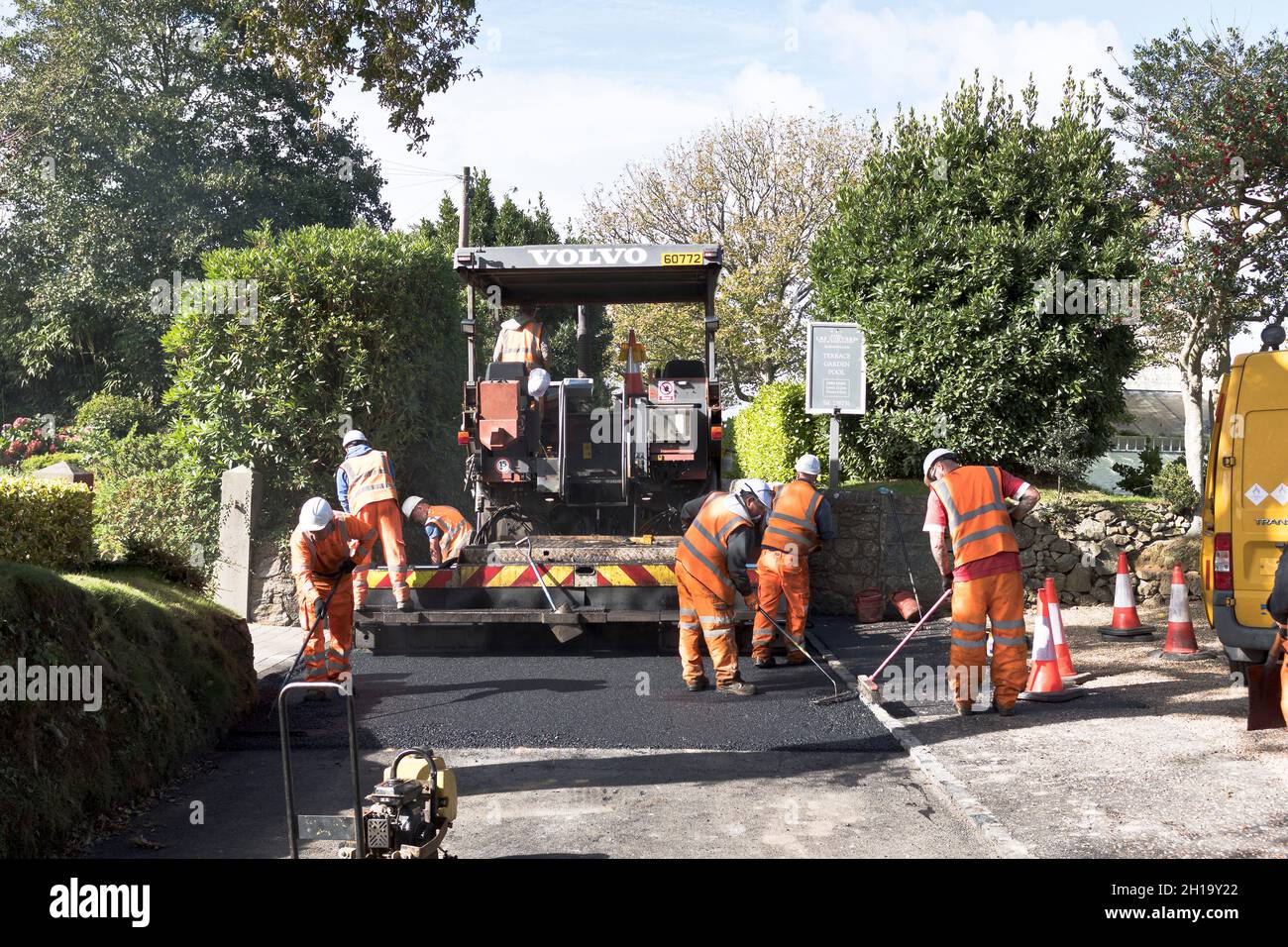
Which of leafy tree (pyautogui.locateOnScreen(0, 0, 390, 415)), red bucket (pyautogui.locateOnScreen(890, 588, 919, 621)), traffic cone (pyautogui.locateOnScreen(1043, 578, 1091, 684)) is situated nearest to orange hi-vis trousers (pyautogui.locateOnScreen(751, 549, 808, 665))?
traffic cone (pyautogui.locateOnScreen(1043, 578, 1091, 684))

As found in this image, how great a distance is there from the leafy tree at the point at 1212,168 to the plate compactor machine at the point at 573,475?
7807 mm

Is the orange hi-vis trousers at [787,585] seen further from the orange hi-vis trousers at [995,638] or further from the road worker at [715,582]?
the orange hi-vis trousers at [995,638]

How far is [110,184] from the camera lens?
21.1 meters

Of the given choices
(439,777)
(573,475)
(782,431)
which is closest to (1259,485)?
(573,475)

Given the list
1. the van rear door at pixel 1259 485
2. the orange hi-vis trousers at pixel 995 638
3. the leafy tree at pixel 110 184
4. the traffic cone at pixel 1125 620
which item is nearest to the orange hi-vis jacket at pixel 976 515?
the orange hi-vis trousers at pixel 995 638

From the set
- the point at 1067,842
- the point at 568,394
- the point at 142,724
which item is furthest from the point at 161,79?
the point at 1067,842

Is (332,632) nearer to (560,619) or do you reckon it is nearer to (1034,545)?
(560,619)

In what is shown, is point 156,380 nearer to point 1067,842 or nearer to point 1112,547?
point 1112,547

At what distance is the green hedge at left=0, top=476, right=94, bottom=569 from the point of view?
7.01 meters

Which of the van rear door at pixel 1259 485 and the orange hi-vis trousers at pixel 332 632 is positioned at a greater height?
the van rear door at pixel 1259 485

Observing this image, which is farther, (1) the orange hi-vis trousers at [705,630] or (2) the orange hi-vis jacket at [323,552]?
(1) the orange hi-vis trousers at [705,630]

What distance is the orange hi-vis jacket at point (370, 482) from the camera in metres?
8.91

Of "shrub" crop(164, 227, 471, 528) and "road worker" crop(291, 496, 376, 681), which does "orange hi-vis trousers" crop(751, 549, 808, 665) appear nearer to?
"road worker" crop(291, 496, 376, 681)

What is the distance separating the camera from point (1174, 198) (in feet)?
48.9
